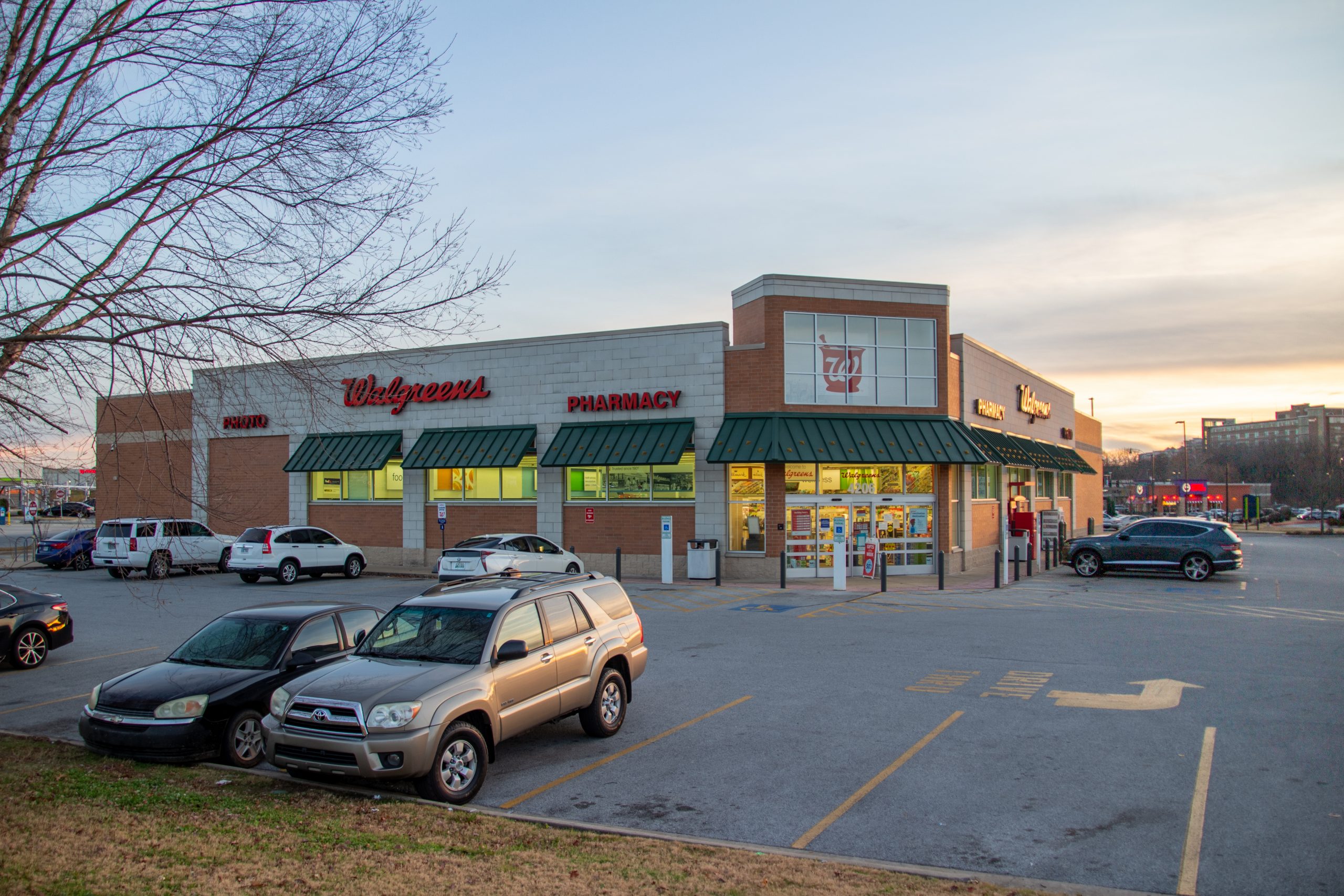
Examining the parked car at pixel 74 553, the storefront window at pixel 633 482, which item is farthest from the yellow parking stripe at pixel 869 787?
the parked car at pixel 74 553

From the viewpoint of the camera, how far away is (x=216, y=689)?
8.42m

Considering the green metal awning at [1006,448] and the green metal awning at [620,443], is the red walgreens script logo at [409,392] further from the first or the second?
the green metal awning at [1006,448]

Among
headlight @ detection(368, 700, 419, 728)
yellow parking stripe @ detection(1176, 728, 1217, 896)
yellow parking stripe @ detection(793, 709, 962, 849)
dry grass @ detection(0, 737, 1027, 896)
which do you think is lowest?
yellow parking stripe @ detection(793, 709, 962, 849)

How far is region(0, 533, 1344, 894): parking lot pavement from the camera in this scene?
6.33 m

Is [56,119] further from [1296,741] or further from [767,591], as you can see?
[767,591]

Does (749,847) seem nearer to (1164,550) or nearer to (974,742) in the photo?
(974,742)

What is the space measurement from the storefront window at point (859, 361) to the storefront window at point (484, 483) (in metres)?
9.03

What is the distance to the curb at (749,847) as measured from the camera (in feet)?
18.1

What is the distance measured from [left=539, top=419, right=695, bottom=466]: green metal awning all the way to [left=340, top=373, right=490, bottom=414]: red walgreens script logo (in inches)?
152

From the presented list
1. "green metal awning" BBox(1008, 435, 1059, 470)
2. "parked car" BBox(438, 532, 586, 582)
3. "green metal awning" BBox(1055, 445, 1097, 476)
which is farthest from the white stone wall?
"green metal awning" BBox(1055, 445, 1097, 476)

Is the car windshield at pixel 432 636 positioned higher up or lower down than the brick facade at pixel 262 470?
lower down

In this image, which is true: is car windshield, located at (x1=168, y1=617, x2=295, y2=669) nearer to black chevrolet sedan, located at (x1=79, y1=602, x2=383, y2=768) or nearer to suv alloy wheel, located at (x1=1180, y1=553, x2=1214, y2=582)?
black chevrolet sedan, located at (x1=79, y1=602, x2=383, y2=768)

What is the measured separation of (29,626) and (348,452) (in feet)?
62.8

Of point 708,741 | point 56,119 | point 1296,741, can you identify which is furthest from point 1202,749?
point 56,119
